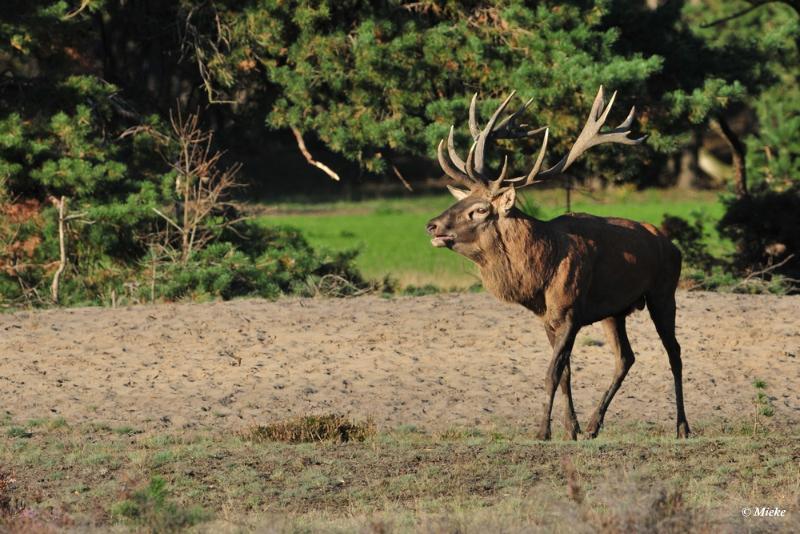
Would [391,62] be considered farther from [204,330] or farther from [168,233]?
[204,330]

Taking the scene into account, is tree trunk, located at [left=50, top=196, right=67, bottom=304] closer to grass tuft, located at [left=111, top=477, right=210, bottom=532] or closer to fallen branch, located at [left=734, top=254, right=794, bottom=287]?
fallen branch, located at [left=734, top=254, right=794, bottom=287]

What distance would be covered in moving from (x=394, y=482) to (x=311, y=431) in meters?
2.06

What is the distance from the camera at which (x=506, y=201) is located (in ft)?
39.7

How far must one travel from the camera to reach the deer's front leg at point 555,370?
12.0m

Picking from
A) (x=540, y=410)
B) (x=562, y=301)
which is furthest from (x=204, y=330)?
(x=562, y=301)

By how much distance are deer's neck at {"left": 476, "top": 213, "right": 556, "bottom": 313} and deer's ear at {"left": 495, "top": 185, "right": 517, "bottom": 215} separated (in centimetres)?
9

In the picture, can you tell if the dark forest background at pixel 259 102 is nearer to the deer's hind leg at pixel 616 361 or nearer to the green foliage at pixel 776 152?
the green foliage at pixel 776 152

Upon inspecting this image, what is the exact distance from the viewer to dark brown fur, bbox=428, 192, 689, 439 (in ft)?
39.5

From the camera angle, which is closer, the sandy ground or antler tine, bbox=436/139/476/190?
antler tine, bbox=436/139/476/190

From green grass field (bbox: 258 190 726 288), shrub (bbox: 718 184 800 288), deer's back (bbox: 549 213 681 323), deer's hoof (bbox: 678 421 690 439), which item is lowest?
green grass field (bbox: 258 190 726 288)

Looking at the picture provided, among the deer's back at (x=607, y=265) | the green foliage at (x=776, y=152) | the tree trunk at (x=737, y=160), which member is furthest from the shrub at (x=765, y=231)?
the deer's back at (x=607, y=265)

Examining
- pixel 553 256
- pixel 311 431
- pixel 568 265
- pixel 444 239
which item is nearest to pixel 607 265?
pixel 568 265

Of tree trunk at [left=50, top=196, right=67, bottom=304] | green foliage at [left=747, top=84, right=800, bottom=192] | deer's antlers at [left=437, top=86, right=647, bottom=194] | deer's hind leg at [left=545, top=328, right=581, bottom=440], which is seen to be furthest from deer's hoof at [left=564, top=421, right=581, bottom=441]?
green foliage at [left=747, top=84, right=800, bottom=192]

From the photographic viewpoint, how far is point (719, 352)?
15844 mm
